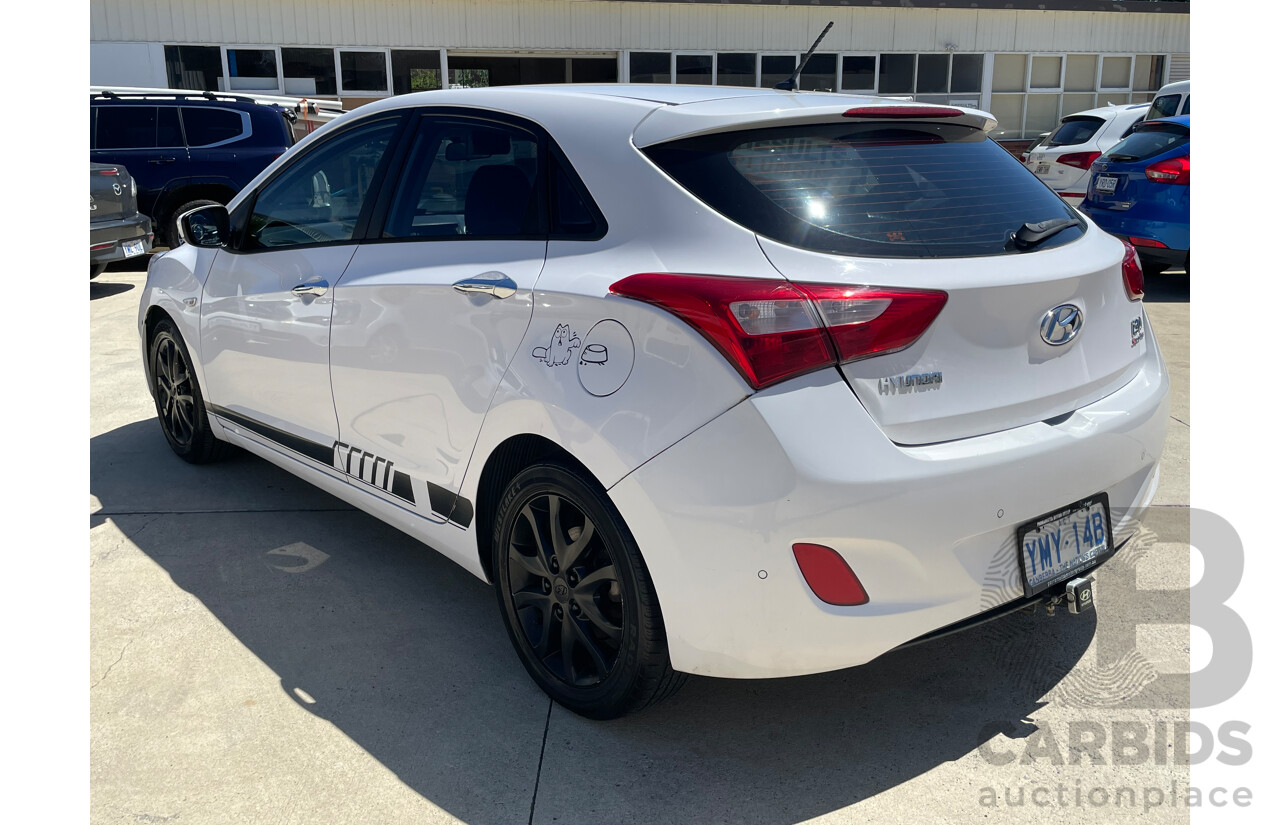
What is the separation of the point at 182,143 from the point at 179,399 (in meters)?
8.82

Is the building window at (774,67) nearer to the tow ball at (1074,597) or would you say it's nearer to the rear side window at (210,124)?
the rear side window at (210,124)

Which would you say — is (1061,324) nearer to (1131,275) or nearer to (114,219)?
(1131,275)

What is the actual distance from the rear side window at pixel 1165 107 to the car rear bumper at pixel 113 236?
37.4ft

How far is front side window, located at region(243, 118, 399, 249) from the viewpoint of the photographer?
3.58m

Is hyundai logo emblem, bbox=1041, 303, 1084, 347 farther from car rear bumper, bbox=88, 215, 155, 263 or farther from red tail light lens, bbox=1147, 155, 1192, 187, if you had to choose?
car rear bumper, bbox=88, 215, 155, 263

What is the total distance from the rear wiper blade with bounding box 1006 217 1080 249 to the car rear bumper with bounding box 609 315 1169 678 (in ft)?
1.56

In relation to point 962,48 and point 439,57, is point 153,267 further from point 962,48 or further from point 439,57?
point 962,48

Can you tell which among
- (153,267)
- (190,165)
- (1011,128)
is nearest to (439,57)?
(190,165)

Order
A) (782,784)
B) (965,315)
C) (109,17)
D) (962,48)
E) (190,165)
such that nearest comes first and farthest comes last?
(965,315)
(782,784)
(190,165)
(109,17)
(962,48)

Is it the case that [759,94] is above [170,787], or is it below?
above

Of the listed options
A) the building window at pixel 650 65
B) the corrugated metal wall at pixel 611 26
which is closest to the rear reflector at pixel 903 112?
the corrugated metal wall at pixel 611 26

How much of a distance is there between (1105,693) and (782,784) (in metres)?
1.06

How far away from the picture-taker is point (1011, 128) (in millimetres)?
22734

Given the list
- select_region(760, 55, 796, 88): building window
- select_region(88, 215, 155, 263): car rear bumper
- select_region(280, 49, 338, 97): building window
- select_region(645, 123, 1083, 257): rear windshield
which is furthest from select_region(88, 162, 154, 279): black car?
select_region(760, 55, 796, 88): building window
